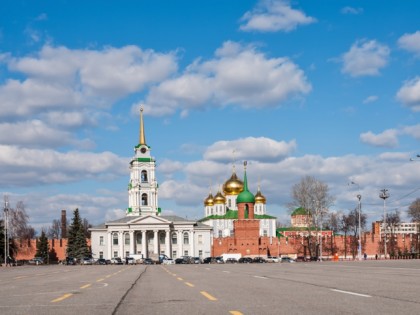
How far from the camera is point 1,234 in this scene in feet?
335

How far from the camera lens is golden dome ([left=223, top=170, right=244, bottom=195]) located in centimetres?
14888

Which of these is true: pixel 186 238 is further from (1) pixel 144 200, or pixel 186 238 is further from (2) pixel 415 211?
(2) pixel 415 211

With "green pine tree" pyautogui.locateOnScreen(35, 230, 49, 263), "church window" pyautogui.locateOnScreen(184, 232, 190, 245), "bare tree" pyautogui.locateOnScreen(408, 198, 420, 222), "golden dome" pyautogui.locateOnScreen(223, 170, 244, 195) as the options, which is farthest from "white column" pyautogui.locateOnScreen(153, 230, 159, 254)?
"bare tree" pyautogui.locateOnScreen(408, 198, 420, 222)

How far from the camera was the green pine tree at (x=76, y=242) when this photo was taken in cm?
12016

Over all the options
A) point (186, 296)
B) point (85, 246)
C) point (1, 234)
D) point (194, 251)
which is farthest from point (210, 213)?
point (186, 296)

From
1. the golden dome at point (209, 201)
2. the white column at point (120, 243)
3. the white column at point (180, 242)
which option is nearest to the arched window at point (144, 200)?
the white column at point (120, 243)

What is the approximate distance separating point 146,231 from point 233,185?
29.1 m

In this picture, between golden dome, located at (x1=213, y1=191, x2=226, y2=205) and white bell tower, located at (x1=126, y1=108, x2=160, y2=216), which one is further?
golden dome, located at (x1=213, y1=191, x2=226, y2=205)

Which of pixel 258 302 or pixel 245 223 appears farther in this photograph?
pixel 245 223

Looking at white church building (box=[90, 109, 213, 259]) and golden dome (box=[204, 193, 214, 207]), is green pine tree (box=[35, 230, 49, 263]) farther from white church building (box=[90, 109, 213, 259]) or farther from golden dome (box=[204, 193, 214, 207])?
golden dome (box=[204, 193, 214, 207])

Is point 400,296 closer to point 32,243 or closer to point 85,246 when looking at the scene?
point 85,246

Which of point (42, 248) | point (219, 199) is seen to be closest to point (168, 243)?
point (42, 248)

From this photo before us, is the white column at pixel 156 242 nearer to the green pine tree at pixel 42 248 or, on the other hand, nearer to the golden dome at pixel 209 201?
the green pine tree at pixel 42 248

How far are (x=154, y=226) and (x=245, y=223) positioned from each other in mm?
17679
